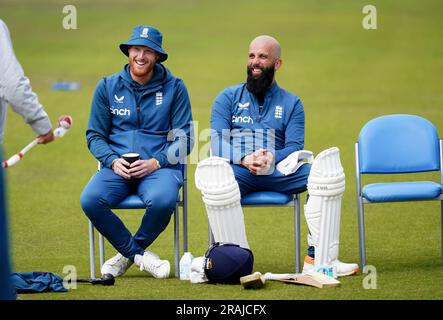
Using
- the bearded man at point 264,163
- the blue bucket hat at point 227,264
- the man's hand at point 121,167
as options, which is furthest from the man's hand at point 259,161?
the man's hand at point 121,167

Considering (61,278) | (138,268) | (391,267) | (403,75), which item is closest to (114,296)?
(61,278)

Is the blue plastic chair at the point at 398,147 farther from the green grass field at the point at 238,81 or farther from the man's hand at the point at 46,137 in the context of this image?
the man's hand at the point at 46,137

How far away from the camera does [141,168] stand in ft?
28.3

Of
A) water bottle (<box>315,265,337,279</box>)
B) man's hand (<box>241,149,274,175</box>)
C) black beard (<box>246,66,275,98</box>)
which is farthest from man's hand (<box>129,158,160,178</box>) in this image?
water bottle (<box>315,265,337,279</box>)

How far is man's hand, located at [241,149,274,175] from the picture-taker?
859 centimetres

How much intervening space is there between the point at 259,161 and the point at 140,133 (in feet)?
2.87

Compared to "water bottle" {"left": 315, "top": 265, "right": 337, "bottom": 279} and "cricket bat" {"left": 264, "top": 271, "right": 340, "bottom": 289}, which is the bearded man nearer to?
"water bottle" {"left": 315, "top": 265, "right": 337, "bottom": 279}

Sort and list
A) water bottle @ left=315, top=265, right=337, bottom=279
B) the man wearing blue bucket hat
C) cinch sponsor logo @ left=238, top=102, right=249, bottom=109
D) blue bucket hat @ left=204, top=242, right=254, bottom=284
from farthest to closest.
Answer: cinch sponsor logo @ left=238, top=102, right=249, bottom=109, the man wearing blue bucket hat, water bottle @ left=315, top=265, right=337, bottom=279, blue bucket hat @ left=204, top=242, right=254, bottom=284

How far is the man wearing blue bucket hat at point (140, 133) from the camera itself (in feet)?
28.2

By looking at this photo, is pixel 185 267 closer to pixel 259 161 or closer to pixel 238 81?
pixel 259 161

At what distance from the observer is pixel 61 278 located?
8.14m

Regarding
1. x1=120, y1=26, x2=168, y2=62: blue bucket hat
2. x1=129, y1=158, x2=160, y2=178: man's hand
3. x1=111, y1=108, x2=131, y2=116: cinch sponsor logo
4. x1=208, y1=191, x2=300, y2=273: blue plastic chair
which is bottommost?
x1=208, y1=191, x2=300, y2=273: blue plastic chair

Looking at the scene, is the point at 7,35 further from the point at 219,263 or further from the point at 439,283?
the point at 439,283

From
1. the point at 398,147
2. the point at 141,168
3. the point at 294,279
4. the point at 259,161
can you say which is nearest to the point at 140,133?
the point at 141,168
